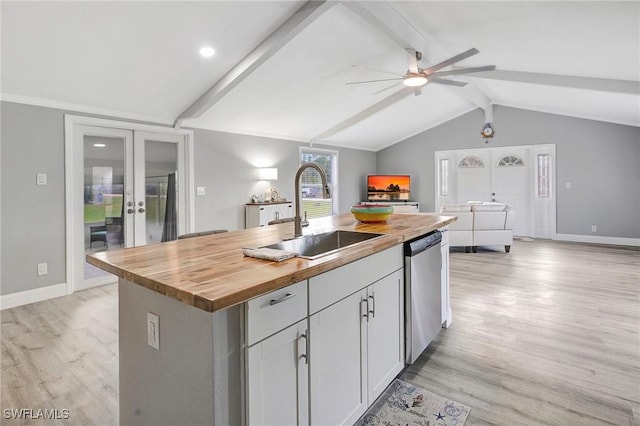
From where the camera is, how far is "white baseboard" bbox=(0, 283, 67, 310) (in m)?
3.44

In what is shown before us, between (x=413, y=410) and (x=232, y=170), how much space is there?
186 inches

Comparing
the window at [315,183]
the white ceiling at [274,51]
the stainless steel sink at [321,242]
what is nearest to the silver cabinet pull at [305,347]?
the stainless steel sink at [321,242]

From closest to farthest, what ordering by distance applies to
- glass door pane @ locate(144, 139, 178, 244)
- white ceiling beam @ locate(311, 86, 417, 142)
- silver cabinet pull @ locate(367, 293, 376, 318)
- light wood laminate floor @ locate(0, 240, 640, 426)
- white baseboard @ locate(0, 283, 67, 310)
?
silver cabinet pull @ locate(367, 293, 376, 318)
light wood laminate floor @ locate(0, 240, 640, 426)
white baseboard @ locate(0, 283, 67, 310)
glass door pane @ locate(144, 139, 178, 244)
white ceiling beam @ locate(311, 86, 417, 142)

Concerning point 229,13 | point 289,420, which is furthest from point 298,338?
point 229,13

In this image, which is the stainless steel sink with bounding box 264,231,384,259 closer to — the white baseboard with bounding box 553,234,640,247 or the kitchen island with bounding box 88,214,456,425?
the kitchen island with bounding box 88,214,456,425

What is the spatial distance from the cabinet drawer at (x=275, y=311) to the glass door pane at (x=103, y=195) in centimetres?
392

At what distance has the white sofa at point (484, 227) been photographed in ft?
18.8

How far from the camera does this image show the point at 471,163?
841cm

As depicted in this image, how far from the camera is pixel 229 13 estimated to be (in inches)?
124

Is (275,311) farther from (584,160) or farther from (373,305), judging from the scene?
(584,160)

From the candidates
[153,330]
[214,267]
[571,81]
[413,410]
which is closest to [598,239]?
[571,81]

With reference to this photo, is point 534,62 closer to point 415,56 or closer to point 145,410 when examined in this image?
point 415,56

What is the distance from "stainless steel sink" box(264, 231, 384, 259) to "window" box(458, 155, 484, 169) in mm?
7300

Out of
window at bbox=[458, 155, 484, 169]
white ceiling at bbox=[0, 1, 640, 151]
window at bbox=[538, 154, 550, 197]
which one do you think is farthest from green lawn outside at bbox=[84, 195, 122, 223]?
window at bbox=[538, 154, 550, 197]
